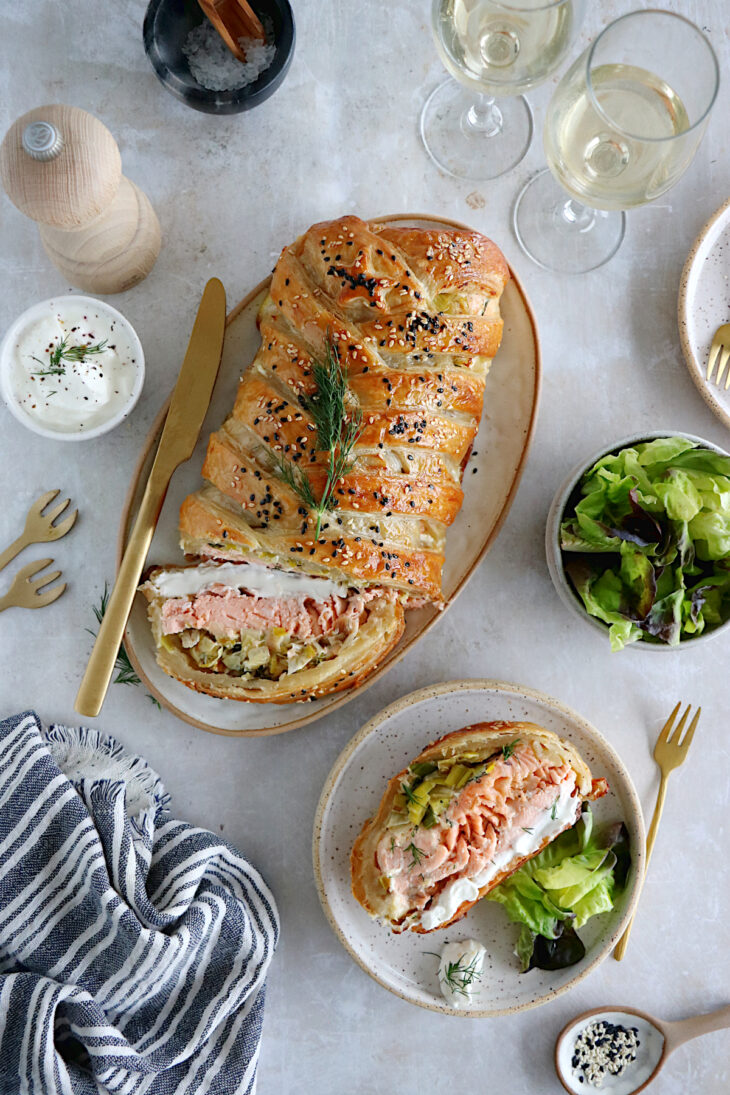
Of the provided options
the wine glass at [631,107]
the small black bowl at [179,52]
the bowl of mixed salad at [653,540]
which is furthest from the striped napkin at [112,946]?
the wine glass at [631,107]

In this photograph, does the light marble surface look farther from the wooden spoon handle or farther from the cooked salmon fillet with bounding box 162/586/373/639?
the cooked salmon fillet with bounding box 162/586/373/639

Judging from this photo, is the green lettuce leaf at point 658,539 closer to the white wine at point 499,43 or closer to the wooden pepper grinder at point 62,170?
the white wine at point 499,43

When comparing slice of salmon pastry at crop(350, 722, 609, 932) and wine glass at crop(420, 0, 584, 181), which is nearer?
wine glass at crop(420, 0, 584, 181)

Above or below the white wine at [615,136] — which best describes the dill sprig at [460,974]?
below

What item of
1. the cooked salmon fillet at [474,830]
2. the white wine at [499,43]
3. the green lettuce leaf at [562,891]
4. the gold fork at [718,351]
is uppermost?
the white wine at [499,43]

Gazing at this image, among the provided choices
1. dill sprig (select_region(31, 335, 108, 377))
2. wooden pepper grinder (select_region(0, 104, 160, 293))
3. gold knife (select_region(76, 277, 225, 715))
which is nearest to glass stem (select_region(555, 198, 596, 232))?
gold knife (select_region(76, 277, 225, 715))

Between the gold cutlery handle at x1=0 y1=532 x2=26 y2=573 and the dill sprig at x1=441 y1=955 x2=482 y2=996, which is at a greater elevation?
the gold cutlery handle at x1=0 y1=532 x2=26 y2=573

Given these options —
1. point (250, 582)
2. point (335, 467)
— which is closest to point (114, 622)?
point (250, 582)
